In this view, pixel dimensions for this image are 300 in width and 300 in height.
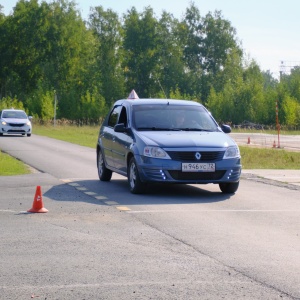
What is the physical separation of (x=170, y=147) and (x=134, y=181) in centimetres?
96

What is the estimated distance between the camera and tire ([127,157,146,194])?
52.4ft

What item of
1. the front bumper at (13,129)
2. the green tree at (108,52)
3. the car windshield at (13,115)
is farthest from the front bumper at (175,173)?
the green tree at (108,52)

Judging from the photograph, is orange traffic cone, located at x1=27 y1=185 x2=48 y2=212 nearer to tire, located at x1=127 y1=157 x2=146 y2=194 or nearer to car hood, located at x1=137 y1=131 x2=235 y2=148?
tire, located at x1=127 y1=157 x2=146 y2=194

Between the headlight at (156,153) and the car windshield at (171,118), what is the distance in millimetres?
1248

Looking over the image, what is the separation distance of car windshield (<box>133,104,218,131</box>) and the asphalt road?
1.21 m

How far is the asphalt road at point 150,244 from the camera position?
24.5 feet

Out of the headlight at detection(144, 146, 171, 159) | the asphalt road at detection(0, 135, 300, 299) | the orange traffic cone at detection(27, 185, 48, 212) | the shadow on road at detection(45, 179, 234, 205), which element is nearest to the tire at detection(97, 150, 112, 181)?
the shadow on road at detection(45, 179, 234, 205)

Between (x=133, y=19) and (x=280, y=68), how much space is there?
41.6m

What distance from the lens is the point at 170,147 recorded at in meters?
15.8

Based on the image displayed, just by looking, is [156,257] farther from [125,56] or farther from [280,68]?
[280,68]

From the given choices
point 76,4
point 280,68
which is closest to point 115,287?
point 76,4

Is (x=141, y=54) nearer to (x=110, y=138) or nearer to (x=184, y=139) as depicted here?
(x=110, y=138)

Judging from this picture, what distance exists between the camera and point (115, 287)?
7461 mm

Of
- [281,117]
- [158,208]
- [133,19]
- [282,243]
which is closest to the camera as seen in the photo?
[282,243]
